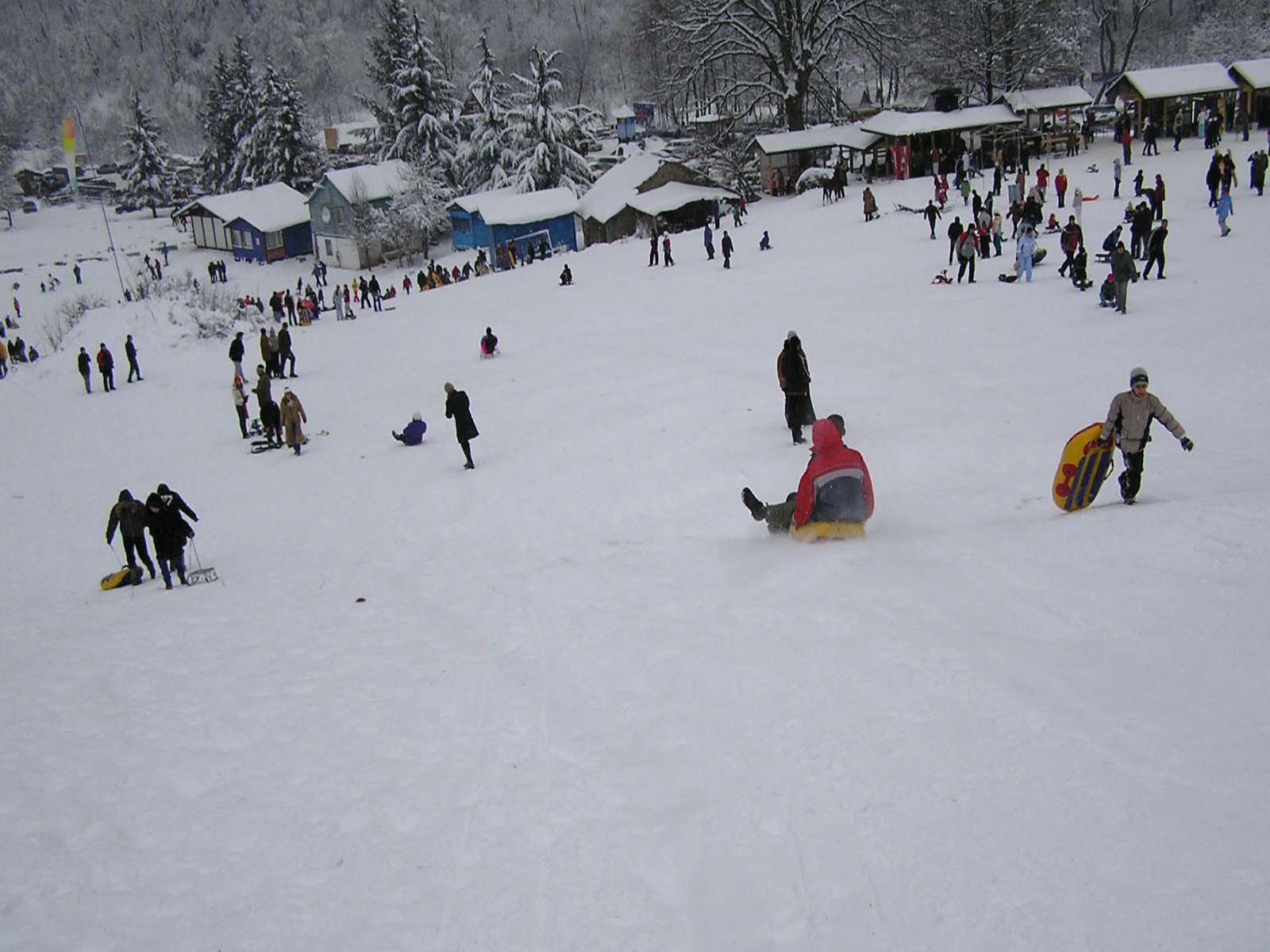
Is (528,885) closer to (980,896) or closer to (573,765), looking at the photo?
(573,765)

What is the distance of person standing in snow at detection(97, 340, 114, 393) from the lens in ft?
74.1

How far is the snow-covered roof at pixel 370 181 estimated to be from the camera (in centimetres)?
5078

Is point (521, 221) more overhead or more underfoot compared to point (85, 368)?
more overhead

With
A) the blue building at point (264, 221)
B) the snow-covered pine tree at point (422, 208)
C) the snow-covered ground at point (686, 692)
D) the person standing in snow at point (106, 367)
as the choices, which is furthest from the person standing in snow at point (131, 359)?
the blue building at point (264, 221)

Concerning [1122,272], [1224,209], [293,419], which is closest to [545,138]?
[1224,209]

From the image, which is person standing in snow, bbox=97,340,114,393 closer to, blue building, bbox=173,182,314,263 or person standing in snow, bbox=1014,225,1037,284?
person standing in snow, bbox=1014,225,1037,284

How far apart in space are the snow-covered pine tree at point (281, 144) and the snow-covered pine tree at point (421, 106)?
8643 mm

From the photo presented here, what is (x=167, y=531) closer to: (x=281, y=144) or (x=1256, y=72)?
(x=1256, y=72)

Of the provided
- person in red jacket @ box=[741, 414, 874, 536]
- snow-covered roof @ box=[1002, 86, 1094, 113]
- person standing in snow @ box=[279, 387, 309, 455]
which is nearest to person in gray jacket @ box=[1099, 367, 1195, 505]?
person in red jacket @ box=[741, 414, 874, 536]

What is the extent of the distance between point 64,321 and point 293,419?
91.0ft

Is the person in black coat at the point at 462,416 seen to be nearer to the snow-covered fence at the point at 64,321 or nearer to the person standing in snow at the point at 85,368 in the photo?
the person standing in snow at the point at 85,368

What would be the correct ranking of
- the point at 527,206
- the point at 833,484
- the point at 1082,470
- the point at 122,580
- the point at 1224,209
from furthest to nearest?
the point at 527,206
the point at 1224,209
the point at 122,580
the point at 1082,470
the point at 833,484

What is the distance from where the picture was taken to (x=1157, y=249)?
669 inches

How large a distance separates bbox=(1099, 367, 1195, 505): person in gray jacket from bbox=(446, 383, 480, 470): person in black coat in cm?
845
